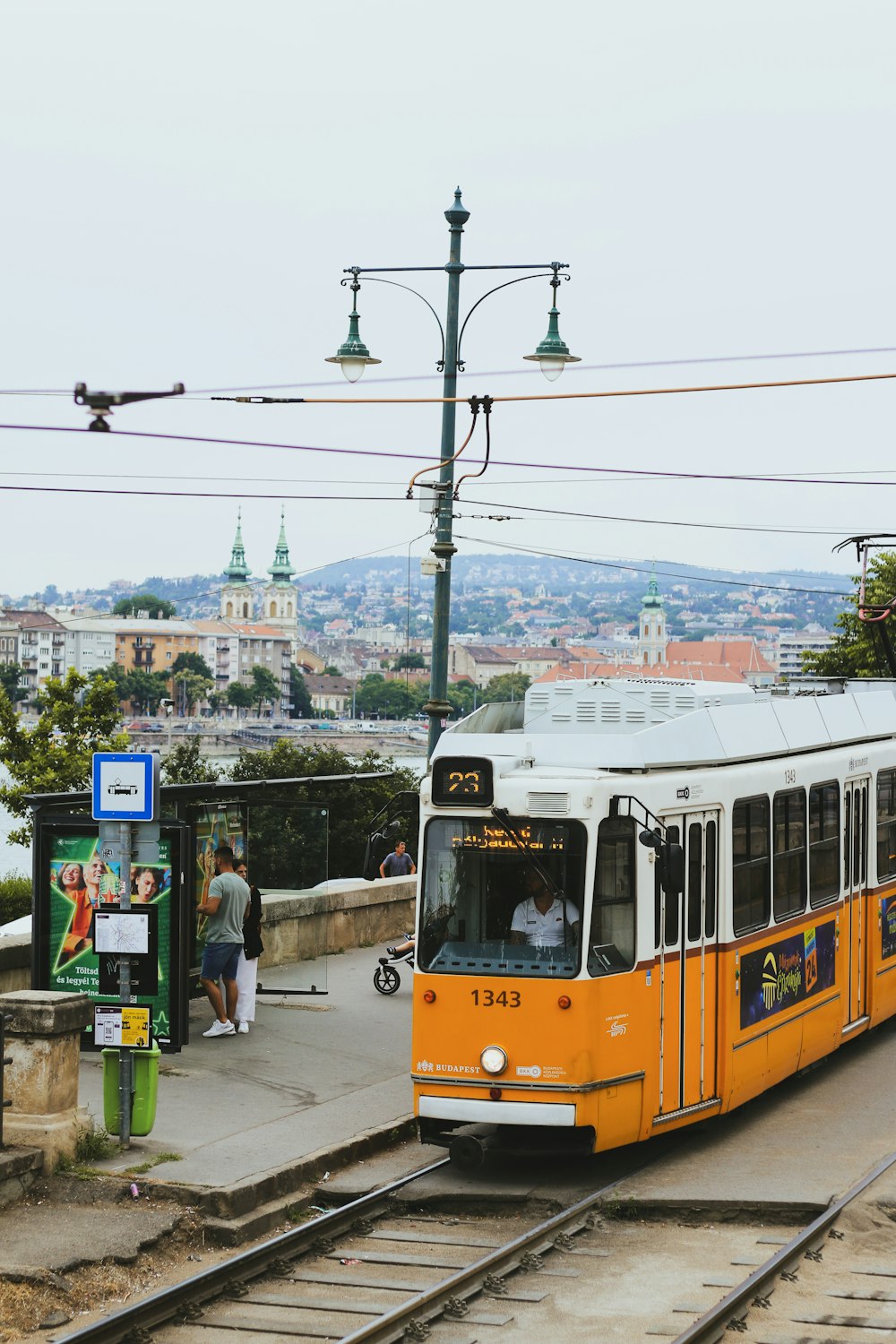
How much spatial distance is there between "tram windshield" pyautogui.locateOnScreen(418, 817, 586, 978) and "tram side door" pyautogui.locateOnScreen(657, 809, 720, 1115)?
772mm

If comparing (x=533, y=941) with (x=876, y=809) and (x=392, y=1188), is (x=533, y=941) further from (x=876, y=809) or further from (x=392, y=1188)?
(x=876, y=809)

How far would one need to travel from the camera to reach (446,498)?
16891 mm

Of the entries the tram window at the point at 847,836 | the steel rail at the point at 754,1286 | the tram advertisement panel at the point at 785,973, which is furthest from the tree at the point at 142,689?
→ the steel rail at the point at 754,1286

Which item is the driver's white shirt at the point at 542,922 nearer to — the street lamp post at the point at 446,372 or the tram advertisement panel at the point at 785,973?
the tram advertisement panel at the point at 785,973

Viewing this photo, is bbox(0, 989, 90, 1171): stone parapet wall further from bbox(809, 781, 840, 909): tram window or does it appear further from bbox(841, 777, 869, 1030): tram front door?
bbox(841, 777, 869, 1030): tram front door

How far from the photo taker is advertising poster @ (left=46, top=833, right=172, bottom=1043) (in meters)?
13.1

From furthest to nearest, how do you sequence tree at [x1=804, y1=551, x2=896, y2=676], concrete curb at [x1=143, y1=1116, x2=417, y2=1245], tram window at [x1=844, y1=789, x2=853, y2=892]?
tree at [x1=804, y1=551, x2=896, y2=676] → tram window at [x1=844, y1=789, x2=853, y2=892] → concrete curb at [x1=143, y1=1116, x2=417, y2=1245]

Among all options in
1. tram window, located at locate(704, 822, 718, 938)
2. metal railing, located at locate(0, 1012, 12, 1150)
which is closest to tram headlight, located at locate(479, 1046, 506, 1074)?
tram window, located at locate(704, 822, 718, 938)

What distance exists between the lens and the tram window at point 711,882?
37.7 ft

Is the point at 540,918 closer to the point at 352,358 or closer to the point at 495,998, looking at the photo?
the point at 495,998

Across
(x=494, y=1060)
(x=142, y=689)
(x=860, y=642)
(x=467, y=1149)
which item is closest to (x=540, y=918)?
(x=494, y=1060)

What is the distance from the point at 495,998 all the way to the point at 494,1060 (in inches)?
14.1

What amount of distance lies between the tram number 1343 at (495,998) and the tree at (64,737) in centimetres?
3901

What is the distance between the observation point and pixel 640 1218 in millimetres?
10039
